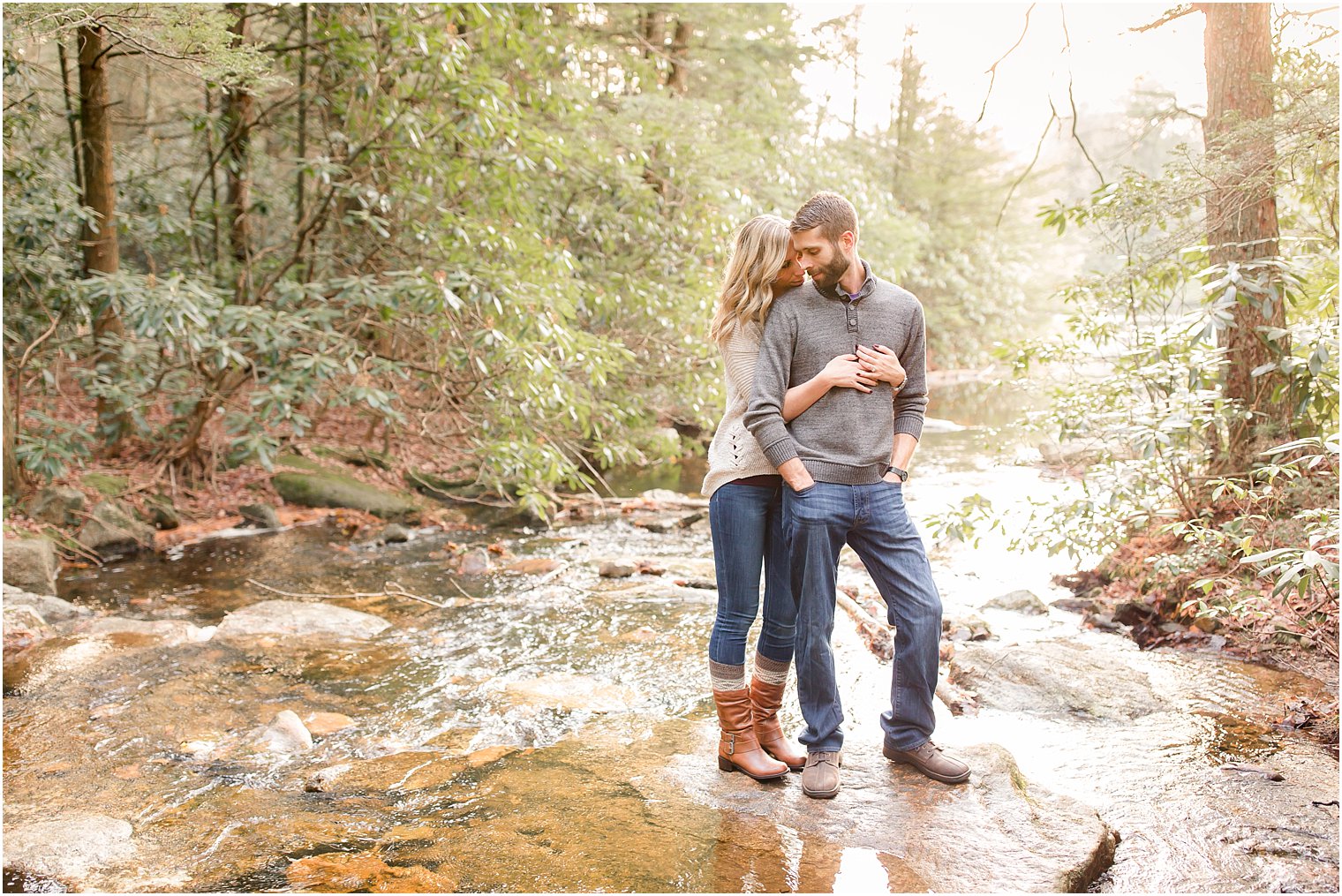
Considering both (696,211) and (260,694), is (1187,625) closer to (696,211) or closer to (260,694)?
(260,694)

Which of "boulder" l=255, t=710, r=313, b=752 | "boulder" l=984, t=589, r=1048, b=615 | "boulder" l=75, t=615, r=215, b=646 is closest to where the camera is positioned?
"boulder" l=255, t=710, r=313, b=752

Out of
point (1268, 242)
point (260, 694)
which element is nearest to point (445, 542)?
point (260, 694)

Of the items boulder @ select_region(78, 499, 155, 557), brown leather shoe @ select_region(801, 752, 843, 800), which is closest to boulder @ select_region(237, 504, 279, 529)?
boulder @ select_region(78, 499, 155, 557)

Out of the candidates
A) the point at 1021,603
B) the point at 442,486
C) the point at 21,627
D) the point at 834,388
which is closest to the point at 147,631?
the point at 21,627

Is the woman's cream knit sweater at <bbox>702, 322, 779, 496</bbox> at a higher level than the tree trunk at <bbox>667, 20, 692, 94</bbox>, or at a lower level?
lower

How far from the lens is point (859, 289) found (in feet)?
10.5

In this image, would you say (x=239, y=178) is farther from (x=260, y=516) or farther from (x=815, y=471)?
(x=815, y=471)

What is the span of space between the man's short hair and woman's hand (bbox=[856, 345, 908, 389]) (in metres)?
0.37

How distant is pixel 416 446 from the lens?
35.5 feet

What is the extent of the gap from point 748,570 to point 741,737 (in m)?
0.59

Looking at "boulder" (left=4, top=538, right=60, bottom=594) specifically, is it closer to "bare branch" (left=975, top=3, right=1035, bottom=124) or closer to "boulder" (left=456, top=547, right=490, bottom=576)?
"boulder" (left=456, top=547, right=490, bottom=576)

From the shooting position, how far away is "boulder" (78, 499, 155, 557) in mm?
7453

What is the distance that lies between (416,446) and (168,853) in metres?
8.07

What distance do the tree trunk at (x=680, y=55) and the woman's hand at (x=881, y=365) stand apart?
10843 mm
